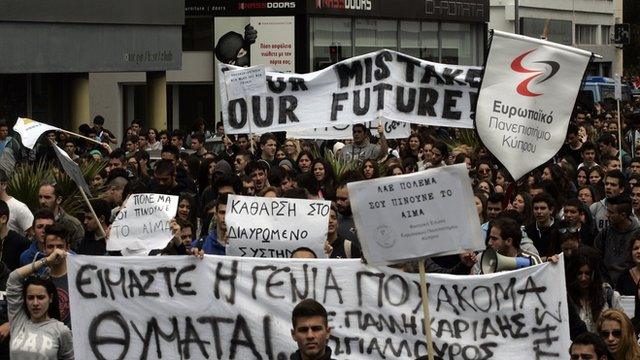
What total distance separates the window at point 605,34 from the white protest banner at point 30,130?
2288 inches

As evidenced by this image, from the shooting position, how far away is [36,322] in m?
9.07

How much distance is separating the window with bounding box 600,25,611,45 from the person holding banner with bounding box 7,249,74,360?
64014 mm

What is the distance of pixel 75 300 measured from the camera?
9609mm

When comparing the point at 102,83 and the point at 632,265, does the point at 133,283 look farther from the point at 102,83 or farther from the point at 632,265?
the point at 102,83

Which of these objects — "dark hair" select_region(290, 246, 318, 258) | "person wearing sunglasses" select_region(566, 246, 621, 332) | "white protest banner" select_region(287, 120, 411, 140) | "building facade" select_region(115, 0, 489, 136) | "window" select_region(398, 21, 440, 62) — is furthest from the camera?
"window" select_region(398, 21, 440, 62)

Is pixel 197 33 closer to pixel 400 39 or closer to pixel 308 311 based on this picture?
pixel 400 39

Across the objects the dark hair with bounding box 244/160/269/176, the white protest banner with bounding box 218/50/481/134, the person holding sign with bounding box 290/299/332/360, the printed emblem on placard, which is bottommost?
the person holding sign with bounding box 290/299/332/360

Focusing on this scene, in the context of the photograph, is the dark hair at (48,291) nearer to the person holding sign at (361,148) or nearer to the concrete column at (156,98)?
the person holding sign at (361,148)

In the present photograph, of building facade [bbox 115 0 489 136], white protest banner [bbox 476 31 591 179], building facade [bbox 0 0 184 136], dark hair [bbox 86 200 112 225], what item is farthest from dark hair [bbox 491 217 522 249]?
building facade [bbox 115 0 489 136]

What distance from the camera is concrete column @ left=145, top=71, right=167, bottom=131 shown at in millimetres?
33406

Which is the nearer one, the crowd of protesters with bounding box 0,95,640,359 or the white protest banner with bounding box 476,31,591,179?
the crowd of protesters with bounding box 0,95,640,359

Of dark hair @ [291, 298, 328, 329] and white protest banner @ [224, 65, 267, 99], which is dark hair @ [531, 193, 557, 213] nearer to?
dark hair @ [291, 298, 328, 329]

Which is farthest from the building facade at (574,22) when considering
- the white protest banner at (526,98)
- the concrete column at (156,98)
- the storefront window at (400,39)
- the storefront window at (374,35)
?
the white protest banner at (526,98)

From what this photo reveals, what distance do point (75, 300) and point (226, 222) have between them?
1582mm
